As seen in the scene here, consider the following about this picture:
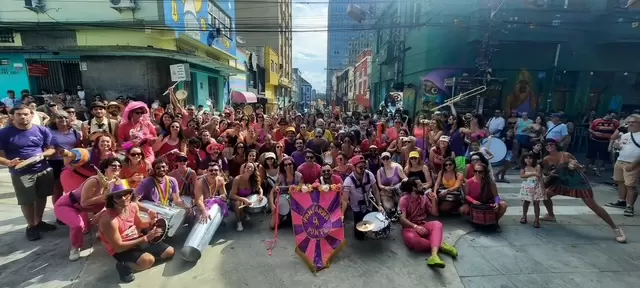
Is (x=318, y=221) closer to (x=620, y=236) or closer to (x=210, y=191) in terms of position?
(x=210, y=191)

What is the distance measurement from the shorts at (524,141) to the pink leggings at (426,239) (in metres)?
6.66

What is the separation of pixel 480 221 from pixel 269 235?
3523 millimetres

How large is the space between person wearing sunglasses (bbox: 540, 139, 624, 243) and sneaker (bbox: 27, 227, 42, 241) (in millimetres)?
8085

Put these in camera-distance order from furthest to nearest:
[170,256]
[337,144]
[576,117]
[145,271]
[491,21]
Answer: [576,117] → [491,21] → [337,144] → [170,256] → [145,271]

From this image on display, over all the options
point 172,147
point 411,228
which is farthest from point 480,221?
point 172,147

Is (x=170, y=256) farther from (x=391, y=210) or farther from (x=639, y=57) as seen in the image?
(x=639, y=57)

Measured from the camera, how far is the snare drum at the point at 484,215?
16.4ft

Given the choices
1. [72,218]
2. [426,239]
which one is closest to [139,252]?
[72,218]

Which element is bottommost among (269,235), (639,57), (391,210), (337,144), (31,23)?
(269,235)

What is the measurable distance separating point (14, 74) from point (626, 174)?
20808 mm

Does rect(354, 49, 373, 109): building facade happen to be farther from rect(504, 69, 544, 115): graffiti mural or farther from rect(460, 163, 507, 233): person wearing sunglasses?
rect(460, 163, 507, 233): person wearing sunglasses

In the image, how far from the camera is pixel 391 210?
4.96 metres

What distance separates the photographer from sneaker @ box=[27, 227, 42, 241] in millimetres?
4301

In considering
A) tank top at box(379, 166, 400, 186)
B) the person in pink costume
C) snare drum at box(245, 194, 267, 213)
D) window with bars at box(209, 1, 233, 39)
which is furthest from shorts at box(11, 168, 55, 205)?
window with bars at box(209, 1, 233, 39)
